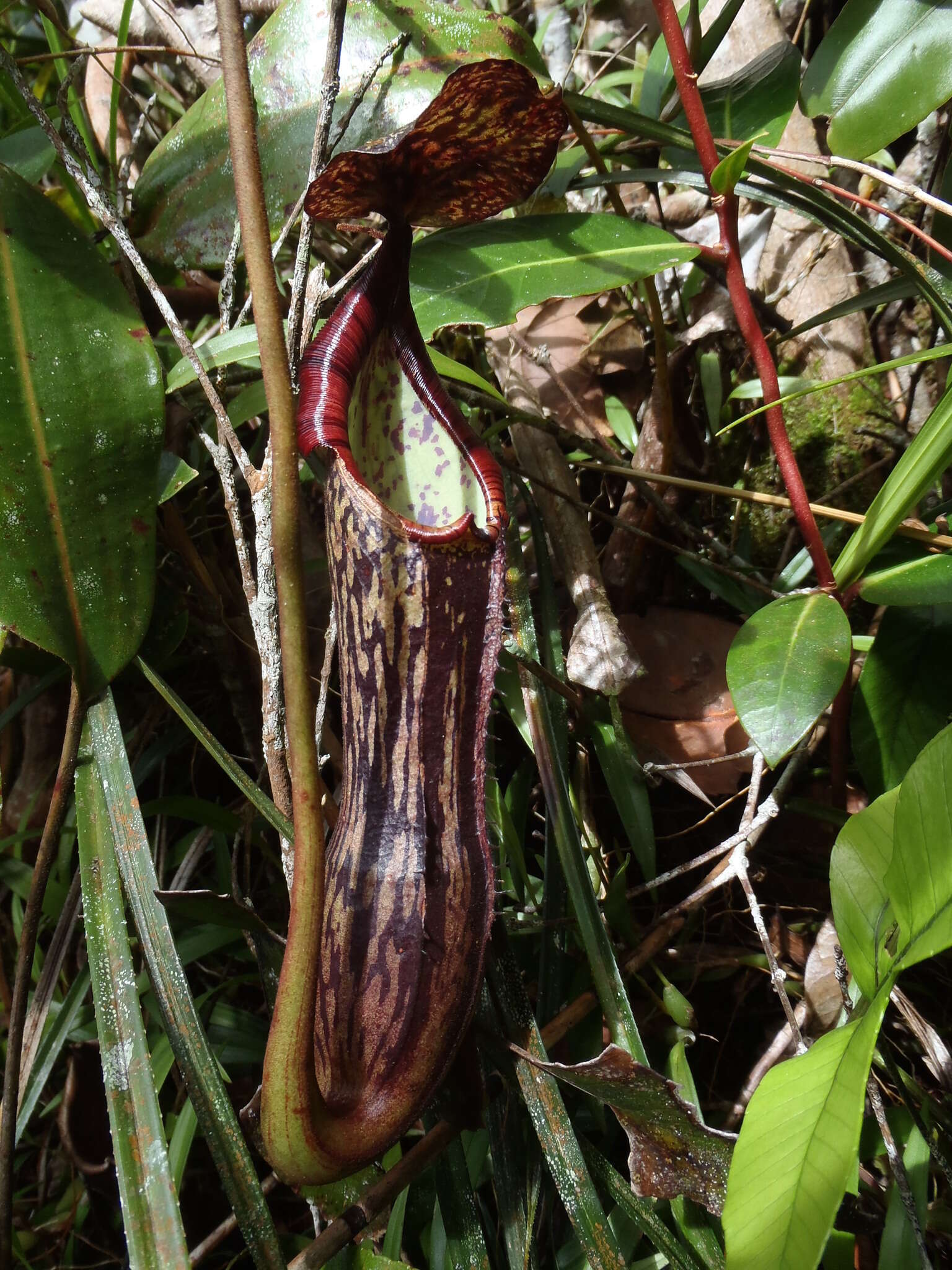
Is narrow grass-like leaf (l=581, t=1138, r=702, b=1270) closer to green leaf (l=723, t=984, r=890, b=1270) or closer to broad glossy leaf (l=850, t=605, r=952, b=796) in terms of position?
green leaf (l=723, t=984, r=890, b=1270)

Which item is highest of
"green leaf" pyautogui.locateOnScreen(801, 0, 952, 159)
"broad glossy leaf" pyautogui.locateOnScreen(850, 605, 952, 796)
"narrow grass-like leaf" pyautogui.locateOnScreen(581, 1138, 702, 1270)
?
"green leaf" pyautogui.locateOnScreen(801, 0, 952, 159)

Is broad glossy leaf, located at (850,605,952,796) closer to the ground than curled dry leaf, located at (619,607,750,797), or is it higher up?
closer to the ground

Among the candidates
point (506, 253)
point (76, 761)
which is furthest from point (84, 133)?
point (76, 761)

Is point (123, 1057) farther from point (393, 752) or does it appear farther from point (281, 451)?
point (281, 451)

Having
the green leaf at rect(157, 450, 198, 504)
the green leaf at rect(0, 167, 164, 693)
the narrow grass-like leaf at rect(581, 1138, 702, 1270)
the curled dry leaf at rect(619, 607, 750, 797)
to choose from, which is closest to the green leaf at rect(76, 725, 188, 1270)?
the green leaf at rect(0, 167, 164, 693)

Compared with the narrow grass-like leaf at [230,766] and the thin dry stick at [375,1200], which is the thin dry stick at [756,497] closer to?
the narrow grass-like leaf at [230,766]

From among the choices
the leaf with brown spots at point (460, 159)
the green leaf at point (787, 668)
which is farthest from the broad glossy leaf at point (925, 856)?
the leaf with brown spots at point (460, 159)
